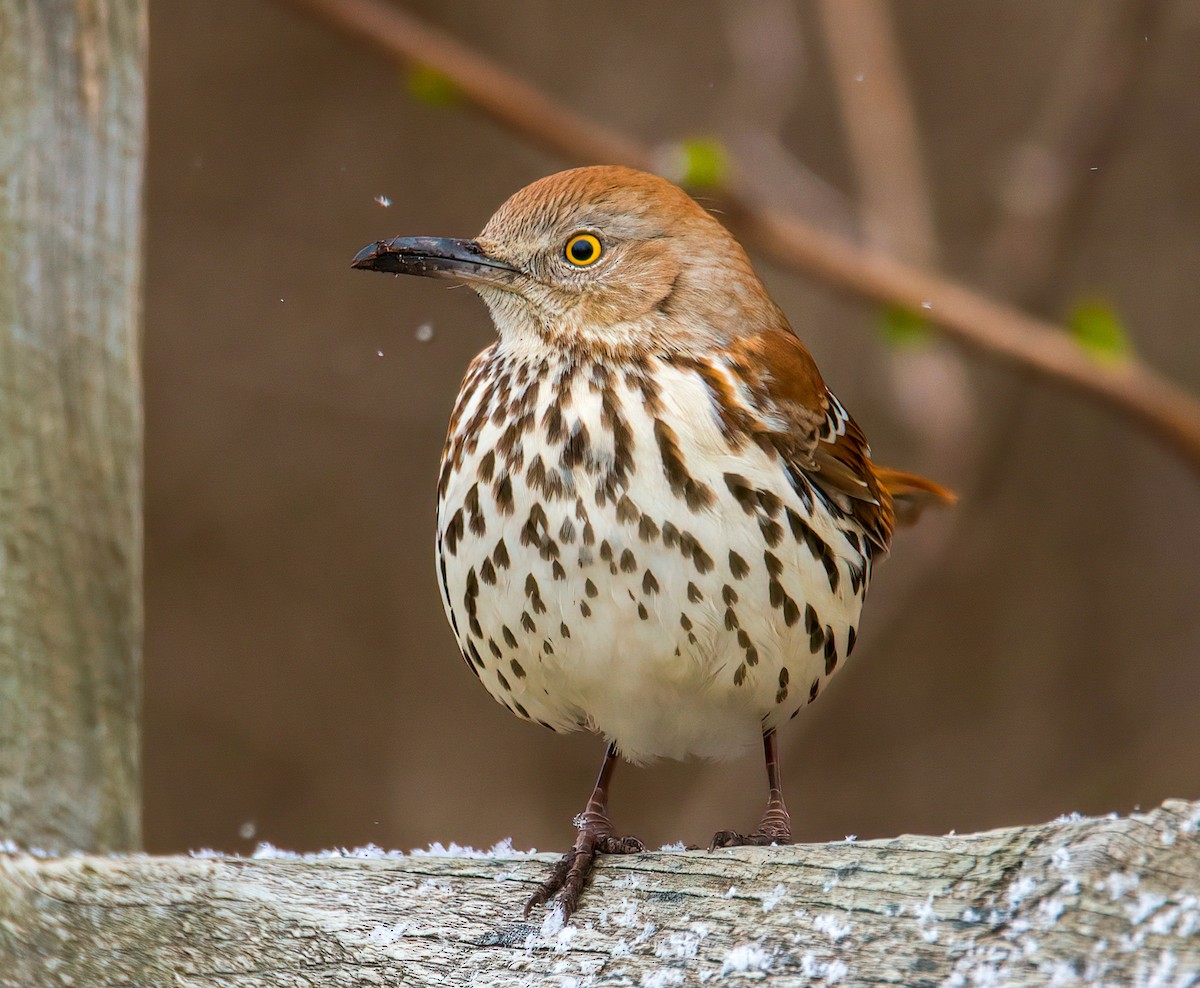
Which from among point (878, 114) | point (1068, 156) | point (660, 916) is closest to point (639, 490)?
point (660, 916)

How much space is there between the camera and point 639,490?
2582 millimetres

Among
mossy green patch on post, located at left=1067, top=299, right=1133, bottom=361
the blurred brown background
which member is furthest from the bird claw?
the blurred brown background

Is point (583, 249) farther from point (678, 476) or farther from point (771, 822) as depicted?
point (771, 822)

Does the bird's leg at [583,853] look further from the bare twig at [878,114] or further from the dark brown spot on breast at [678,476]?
the bare twig at [878,114]

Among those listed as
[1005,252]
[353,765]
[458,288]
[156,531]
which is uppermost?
[1005,252]

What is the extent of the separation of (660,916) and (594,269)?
4.39 feet

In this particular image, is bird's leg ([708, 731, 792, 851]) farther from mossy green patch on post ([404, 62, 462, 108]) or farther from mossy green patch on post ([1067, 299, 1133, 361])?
mossy green patch on post ([404, 62, 462, 108])

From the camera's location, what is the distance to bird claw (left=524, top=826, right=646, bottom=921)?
2.15 meters

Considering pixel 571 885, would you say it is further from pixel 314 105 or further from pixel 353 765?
pixel 314 105

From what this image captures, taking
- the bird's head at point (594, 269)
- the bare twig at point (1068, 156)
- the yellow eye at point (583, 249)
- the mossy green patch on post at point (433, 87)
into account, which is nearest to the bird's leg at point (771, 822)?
the bird's head at point (594, 269)

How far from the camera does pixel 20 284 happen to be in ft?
8.41

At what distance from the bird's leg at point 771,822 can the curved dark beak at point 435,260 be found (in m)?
1.04

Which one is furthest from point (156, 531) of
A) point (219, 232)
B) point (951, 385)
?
point (951, 385)

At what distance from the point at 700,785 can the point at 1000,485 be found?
5.94ft
